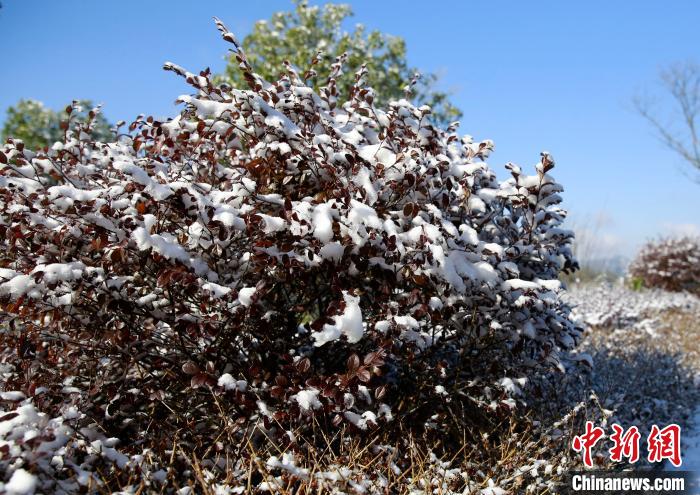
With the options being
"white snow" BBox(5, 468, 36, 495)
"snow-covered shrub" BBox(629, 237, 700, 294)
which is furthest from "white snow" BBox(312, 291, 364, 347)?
"snow-covered shrub" BBox(629, 237, 700, 294)

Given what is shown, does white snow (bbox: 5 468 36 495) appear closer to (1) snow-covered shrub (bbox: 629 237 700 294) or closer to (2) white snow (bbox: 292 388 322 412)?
(2) white snow (bbox: 292 388 322 412)

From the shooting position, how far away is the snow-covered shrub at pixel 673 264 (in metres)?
14.3

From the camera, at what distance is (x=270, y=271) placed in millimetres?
2996

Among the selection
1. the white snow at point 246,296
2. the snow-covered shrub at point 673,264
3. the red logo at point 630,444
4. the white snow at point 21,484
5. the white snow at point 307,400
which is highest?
the snow-covered shrub at point 673,264

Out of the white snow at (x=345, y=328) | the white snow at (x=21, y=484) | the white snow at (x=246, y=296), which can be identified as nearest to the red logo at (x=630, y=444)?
the white snow at (x=345, y=328)

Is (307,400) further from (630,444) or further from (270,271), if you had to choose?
(630,444)

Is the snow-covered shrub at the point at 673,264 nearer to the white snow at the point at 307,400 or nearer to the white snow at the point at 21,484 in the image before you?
the white snow at the point at 307,400

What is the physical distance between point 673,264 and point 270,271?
47.2 ft

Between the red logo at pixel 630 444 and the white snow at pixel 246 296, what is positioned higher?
the white snow at pixel 246 296

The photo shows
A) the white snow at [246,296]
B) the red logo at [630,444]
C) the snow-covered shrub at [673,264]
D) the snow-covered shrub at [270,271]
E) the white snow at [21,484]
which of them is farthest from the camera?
the snow-covered shrub at [673,264]

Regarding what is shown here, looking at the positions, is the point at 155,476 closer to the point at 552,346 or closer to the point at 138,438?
the point at 138,438

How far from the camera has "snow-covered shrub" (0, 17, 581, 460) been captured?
9.00 ft

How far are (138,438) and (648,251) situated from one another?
600 inches

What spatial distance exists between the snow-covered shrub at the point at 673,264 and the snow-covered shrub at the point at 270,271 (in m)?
12.7
